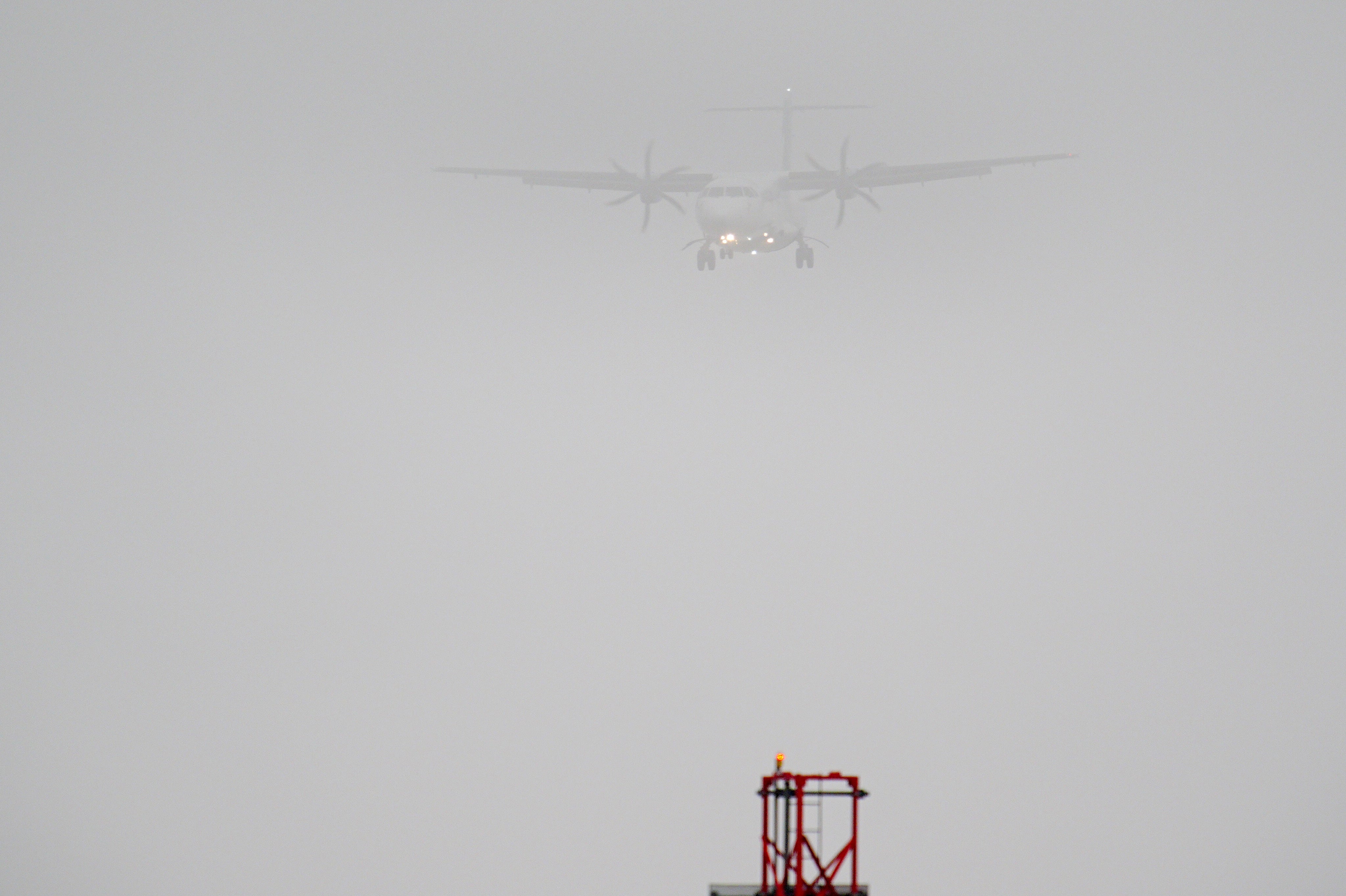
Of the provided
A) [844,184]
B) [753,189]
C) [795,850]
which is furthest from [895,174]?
[795,850]

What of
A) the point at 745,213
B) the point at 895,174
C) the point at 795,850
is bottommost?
the point at 795,850

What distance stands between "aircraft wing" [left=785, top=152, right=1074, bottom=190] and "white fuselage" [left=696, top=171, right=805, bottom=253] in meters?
2.80

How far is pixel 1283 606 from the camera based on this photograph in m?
170

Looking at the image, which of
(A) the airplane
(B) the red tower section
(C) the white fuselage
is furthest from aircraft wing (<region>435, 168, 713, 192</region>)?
(B) the red tower section

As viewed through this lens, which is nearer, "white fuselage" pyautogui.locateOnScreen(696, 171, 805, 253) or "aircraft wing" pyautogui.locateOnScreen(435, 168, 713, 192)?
"white fuselage" pyautogui.locateOnScreen(696, 171, 805, 253)

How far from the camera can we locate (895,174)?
63.4 m

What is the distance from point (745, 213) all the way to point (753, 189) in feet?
5.15

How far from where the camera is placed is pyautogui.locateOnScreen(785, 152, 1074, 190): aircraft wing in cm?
6144

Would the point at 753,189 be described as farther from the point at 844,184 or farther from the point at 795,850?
the point at 795,850

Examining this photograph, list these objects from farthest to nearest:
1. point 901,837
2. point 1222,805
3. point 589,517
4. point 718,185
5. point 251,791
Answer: point 589,517, point 251,791, point 1222,805, point 901,837, point 718,185

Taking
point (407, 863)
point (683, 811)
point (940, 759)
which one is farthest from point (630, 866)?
point (940, 759)

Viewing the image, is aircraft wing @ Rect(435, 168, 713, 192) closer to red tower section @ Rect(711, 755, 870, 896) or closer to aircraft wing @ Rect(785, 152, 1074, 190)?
aircraft wing @ Rect(785, 152, 1074, 190)

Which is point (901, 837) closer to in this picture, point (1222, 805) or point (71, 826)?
point (1222, 805)

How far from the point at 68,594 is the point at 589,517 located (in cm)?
6676
